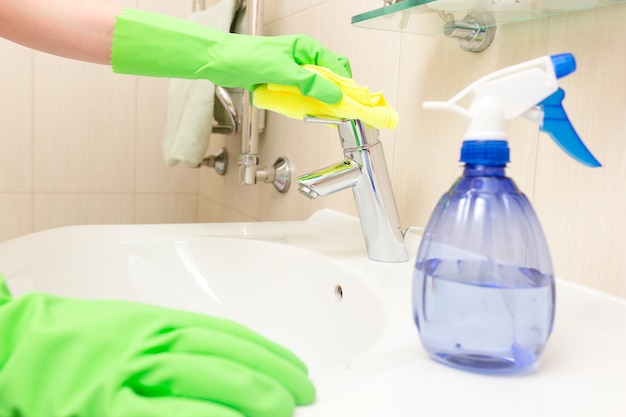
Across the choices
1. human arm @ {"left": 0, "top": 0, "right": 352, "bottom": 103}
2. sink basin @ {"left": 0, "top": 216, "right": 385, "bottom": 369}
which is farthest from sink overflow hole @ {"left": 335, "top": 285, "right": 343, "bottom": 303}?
human arm @ {"left": 0, "top": 0, "right": 352, "bottom": 103}

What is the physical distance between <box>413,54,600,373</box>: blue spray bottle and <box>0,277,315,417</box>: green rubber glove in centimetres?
10

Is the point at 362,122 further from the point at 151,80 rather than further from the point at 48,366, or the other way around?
the point at 151,80

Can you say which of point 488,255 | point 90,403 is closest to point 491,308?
point 488,255

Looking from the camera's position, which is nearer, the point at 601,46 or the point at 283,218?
the point at 601,46

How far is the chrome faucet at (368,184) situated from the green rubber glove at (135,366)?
372 millimetres

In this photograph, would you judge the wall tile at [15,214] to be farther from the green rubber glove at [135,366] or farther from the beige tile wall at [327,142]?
the green rubber glove at [135,366]

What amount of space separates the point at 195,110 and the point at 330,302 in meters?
0.70

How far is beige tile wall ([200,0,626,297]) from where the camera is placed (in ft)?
1.63

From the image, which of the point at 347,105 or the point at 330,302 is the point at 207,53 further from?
the point at 330,302

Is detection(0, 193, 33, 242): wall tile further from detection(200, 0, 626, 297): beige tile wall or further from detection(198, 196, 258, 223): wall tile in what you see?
detection(200, 0, 626, 297): beige tile wall

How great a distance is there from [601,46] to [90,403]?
1.61 ft

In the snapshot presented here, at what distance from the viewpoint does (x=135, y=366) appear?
26 cm

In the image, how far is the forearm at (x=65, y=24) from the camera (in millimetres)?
709

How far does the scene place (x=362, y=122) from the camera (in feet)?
2.16
